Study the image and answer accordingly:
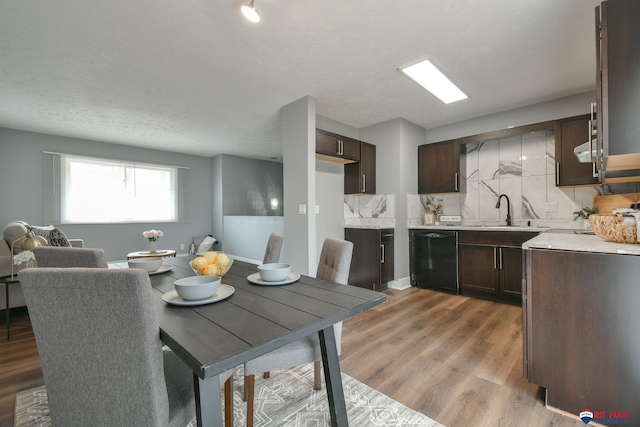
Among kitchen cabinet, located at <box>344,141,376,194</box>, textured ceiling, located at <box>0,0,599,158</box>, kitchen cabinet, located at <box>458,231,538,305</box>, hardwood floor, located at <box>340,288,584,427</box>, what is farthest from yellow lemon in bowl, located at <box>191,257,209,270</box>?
kitchen cabinet, located at <box>458,231,538,305</box>

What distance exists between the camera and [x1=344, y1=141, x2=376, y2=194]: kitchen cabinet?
13.4 ft

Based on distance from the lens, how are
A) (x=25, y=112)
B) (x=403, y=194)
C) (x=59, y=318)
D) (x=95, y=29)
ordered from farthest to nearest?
(x=403, y=194), (x=25, y=112), (x=95, y=29), (x=59, y=318)

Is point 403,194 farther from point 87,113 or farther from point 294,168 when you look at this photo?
point 87,113

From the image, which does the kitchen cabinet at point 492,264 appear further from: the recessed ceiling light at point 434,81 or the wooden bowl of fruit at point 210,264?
the wooden bowl of fruit at point 210,264

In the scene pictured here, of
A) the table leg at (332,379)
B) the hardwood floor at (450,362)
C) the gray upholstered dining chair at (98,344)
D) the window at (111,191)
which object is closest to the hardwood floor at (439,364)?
the hardwood floor at (450,362)

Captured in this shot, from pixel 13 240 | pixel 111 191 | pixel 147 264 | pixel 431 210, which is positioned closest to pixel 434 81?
pixel 431 210

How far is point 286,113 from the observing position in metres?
3.44

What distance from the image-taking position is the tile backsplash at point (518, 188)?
3.31m

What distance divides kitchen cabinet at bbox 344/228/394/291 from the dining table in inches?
96.7

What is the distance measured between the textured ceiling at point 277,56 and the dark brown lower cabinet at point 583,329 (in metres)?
1.69

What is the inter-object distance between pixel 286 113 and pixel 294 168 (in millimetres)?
737

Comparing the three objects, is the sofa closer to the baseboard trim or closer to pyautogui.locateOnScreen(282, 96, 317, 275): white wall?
pyautogui.locateOnScreen(282, 96, 317, 275): white wall

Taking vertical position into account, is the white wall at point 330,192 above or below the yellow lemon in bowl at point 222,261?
above

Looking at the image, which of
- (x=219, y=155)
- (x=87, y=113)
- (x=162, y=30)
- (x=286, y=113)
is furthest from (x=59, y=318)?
(x=219, y=155)
